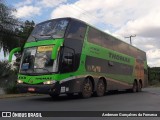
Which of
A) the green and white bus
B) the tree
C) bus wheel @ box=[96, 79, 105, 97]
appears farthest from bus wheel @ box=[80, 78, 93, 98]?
the tree

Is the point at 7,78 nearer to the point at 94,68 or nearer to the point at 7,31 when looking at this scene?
the point at 7,31

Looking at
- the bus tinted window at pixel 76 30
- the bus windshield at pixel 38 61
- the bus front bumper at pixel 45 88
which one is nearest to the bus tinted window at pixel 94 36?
the bus tinted window at pixel 76 30

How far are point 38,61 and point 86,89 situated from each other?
3306 mm

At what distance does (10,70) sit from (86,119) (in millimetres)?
15348

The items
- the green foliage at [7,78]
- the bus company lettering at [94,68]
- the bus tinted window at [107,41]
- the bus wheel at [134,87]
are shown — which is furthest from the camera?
the bus wheel at [134,87]

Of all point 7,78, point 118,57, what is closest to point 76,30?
point 118,57

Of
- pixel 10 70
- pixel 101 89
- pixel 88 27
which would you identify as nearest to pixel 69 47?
pixel 88 27

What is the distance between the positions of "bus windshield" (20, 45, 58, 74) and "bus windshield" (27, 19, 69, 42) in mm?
697

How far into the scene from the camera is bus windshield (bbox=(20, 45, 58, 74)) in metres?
16.7

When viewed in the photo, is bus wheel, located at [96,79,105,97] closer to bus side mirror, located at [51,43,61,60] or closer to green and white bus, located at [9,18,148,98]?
green and white bus, located at [9,18,148,98]

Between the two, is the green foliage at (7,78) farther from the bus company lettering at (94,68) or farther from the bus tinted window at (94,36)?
the bus tinted window at (94,36)

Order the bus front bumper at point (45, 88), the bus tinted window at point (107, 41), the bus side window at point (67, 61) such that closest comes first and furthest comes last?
1. the bus front bumper at point (45, 88)
2. the bus side window at point (67, 61)
3. the bus tinted window at point (107, 41)

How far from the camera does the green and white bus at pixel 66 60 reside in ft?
54.6

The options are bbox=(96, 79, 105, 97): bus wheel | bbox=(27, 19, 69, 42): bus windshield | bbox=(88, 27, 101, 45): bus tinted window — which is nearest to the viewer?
bbox=(27, 19, 69, 42): bus windshield
